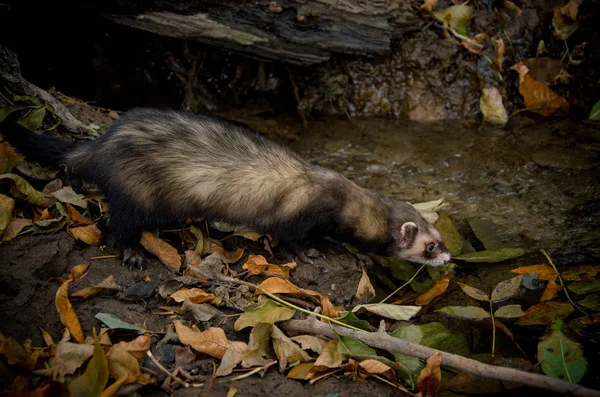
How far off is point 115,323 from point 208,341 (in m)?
0.48

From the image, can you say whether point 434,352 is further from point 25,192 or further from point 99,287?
point 25,192

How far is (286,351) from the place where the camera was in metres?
2.47

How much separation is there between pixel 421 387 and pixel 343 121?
3.80 m

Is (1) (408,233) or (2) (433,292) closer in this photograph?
(2) (433,292)

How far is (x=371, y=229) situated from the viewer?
3742 mm

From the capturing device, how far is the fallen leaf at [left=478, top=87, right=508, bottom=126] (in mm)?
5352

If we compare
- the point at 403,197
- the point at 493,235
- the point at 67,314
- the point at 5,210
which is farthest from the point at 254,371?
the point at 403,197

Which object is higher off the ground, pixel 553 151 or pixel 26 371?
pixel 553 151

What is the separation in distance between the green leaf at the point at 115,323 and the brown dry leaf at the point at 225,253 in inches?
37.8

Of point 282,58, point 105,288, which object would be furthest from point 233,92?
point 105,288

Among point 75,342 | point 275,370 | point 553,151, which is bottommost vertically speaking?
point 275,370

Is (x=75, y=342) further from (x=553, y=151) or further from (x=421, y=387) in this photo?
(x=553, y=151)

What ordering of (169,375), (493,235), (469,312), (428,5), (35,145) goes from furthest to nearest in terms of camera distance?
(428,5)
(493,235)
(35,145)
(469,312)
(169,375)

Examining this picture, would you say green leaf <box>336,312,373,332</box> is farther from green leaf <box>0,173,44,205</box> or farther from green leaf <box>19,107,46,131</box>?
green leaf <box>19,107,46,131</box>
